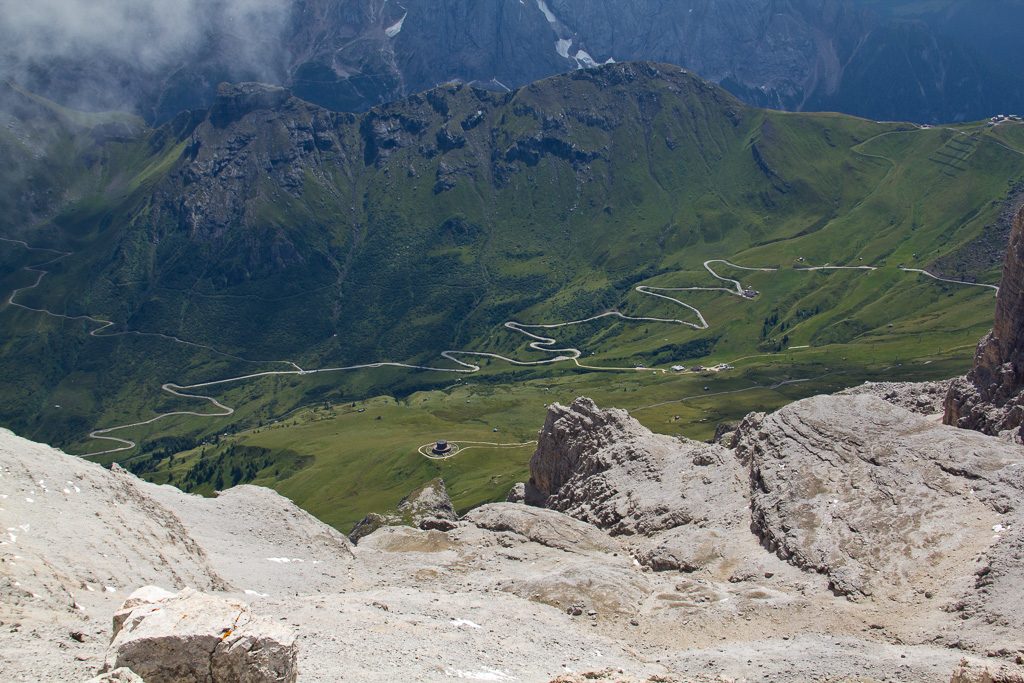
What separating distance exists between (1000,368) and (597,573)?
67091 mm

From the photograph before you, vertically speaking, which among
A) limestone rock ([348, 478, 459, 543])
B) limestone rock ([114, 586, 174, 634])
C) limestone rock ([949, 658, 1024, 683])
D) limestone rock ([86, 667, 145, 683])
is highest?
limestone rock ([86, 667, 145, 683])

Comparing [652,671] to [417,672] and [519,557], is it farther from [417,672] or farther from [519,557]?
[519,557]

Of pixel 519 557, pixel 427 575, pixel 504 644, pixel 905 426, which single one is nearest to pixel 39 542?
pixel 504 644

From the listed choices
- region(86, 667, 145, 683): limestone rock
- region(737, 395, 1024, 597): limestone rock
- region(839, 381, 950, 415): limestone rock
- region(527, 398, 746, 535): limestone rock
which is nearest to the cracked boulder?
region(86, 667, 145, 683): limestone rock

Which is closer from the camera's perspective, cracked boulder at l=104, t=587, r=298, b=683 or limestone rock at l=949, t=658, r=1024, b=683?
cracked boulder at l=104, t=587, r=298, b=683

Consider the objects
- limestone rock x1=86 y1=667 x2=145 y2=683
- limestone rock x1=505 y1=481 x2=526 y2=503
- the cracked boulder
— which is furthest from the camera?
limestone rock x1=505 y1=481 x2=526 y2=503

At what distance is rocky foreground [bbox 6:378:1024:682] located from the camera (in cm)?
5397

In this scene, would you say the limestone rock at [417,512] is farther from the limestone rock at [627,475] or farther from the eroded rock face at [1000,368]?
the eroded rock face at [1000,368]

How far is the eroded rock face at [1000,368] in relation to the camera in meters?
120

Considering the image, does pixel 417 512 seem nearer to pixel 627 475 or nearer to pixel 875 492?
pixel 627 475

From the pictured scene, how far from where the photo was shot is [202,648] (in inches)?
1629

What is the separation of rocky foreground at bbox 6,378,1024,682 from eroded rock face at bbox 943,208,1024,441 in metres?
25.7

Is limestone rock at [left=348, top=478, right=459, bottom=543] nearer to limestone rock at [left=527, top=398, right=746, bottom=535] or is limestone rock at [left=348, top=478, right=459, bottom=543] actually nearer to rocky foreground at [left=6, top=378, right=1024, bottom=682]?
limestone rock at [left=527, top=398, right=746, bottom=535]

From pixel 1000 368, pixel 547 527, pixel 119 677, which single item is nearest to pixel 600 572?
pixel 547 527
